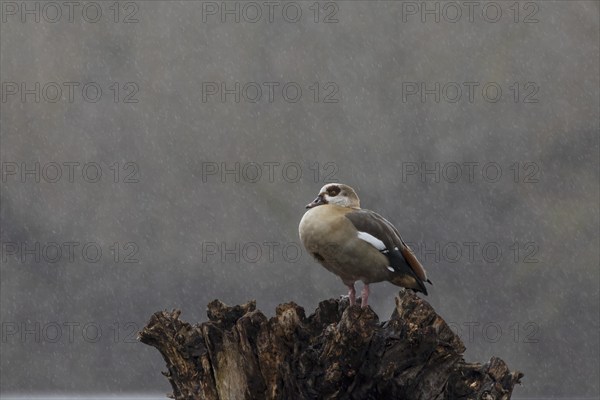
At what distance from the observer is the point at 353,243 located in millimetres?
3555

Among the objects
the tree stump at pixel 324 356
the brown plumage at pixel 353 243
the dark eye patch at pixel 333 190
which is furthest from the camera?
the dark eye patch at pixel 333 190

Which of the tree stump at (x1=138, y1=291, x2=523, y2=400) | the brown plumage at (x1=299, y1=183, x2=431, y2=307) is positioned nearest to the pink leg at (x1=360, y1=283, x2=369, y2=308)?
the brown plumage at (x1=299, y1=183, x2=431, y2=307)

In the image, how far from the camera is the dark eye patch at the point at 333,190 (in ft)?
12.0

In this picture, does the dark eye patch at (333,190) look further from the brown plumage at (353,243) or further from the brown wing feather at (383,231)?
the brown wing feather at (383,231)

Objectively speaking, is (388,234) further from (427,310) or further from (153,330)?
(153,330)

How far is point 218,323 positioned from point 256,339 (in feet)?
0.62

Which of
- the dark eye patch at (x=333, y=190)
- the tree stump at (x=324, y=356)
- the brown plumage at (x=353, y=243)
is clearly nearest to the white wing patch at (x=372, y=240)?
the brown plumage at (x=353, y=243)

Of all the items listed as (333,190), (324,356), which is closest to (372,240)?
(333,190)

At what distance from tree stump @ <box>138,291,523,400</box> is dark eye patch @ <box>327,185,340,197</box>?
67 cm

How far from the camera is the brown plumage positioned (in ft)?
11.6

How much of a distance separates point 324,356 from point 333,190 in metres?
0.90

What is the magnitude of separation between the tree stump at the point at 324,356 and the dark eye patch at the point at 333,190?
2.20 feet

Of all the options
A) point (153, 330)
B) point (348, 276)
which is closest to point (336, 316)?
point (348, 276)

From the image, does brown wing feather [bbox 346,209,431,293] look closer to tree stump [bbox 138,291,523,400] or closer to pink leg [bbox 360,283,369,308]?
pink leg [bbox 360,283,369,308]
